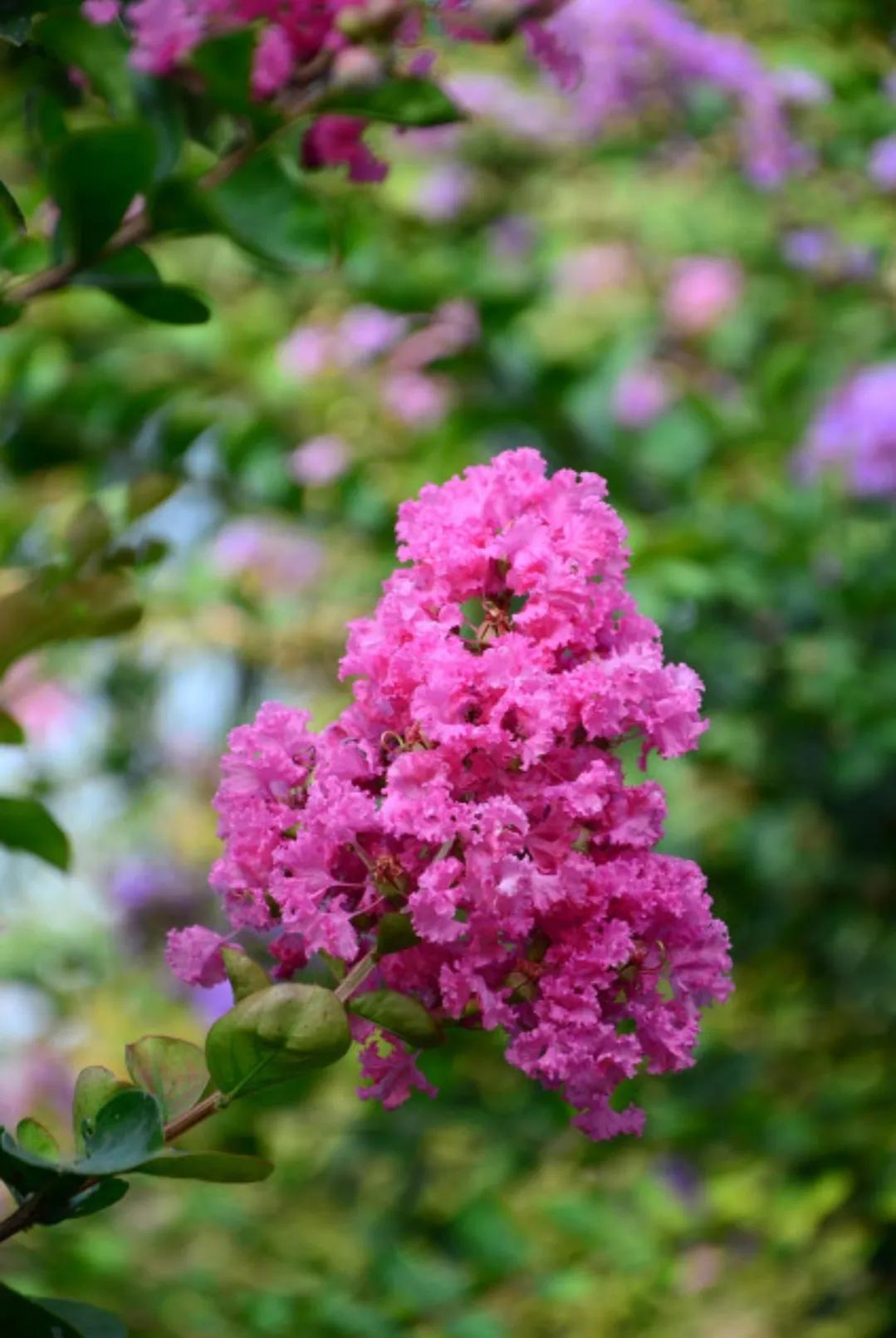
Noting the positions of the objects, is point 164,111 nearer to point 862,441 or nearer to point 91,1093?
point 91,1093

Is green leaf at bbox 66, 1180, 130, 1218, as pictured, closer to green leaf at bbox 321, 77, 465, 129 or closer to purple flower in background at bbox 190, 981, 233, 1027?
green leaf at bbox 321, 77, 465, 129

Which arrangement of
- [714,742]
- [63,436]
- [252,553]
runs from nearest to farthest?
[63,436] < [714,742] < [252,553]

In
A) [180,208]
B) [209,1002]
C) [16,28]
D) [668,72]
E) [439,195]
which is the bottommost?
[209,1002]

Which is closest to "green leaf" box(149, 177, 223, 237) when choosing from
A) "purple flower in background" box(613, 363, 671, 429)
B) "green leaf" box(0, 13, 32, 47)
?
"green leaf" box(0, 13, 32, 47)

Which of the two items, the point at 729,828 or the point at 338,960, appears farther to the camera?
Result: the point at 729,828

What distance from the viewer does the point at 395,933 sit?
0.44 m

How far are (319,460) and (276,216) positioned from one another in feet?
3.30

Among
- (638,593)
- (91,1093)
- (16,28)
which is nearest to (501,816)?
(91,1093)

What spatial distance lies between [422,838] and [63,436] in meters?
1.21

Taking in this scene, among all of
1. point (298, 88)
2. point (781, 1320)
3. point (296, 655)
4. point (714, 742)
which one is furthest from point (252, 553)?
point (298, 88)

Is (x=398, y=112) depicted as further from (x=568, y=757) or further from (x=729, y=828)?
(x=729, y=828)

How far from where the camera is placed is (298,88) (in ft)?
2.34

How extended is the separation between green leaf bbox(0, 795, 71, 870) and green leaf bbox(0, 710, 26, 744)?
0.08 feet

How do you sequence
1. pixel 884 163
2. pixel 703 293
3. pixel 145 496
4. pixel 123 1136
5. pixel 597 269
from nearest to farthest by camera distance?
pixel 123 1136, pixel 145 496, pixel 884 163, pixel 703 293, pixel 597 269
